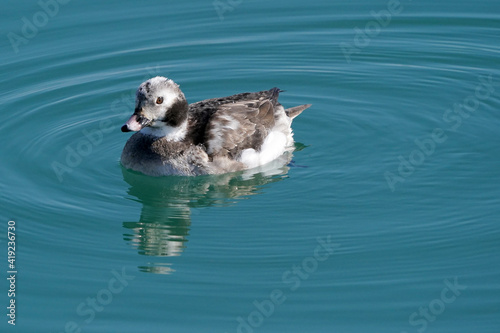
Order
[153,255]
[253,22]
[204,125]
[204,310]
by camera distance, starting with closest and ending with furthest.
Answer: [204,310], [153,255], [204,125], [253,22]

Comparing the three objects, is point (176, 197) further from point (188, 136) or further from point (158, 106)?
point (158, 106)

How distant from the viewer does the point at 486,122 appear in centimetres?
1680

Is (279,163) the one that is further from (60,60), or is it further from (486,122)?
(60,60)

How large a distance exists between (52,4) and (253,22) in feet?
15.7

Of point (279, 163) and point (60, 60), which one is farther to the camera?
point (60, 60)

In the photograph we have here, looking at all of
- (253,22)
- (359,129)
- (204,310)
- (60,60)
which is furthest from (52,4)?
(204,310)
